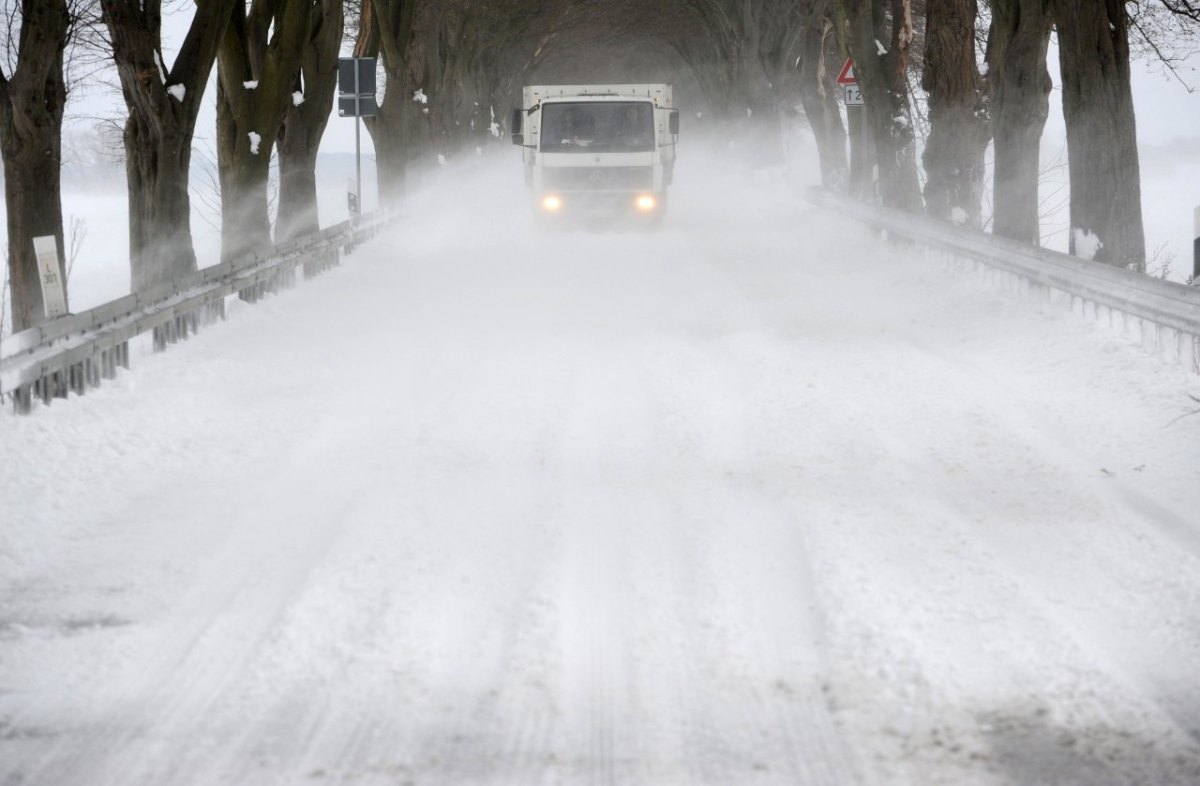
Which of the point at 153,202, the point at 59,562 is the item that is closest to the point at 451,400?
the point at 59,562

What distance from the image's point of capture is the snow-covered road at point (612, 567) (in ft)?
12.6

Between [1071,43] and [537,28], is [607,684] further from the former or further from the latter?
[537,28]

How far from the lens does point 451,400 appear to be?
8898mm

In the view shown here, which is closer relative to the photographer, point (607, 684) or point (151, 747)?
point (151, 747)

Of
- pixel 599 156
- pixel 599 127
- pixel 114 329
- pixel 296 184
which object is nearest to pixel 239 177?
pixel 296 184

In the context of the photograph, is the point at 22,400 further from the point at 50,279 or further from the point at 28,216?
the point at 28,216

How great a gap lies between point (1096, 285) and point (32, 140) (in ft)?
34.5

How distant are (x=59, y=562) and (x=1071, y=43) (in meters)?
10.8

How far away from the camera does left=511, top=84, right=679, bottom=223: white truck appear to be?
23562 millimetres

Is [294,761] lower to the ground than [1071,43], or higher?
lower

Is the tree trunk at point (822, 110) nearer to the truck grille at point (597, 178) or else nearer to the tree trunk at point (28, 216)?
the truck grille at point (597, 178)

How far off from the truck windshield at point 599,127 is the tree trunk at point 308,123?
407 centimetres

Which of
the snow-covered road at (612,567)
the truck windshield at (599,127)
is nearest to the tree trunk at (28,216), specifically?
the snow-covered road at (612,567)

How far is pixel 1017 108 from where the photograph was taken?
16516 millimetres
